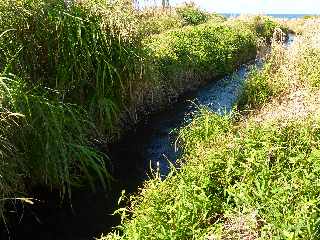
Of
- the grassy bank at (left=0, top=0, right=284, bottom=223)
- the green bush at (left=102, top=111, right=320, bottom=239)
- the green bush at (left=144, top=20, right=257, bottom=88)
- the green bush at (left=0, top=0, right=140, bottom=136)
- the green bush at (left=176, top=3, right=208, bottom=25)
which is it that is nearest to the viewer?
the green bush at (left=102, top=111, right=320, bottom=239)

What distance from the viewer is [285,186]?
6.54 m

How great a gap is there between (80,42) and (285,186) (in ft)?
19.4

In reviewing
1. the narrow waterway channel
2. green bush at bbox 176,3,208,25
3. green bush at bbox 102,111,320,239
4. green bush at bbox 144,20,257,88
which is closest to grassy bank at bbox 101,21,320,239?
green bush at bbox 102,111,320,239

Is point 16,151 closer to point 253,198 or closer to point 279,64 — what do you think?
point 253,198

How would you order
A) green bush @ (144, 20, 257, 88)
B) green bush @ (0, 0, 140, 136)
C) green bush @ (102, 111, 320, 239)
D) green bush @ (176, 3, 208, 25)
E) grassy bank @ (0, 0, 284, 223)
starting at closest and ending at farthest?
green bush @ (102, 111, 320, 239)
grassy bank @ (0, 0, 284, 223)
green bush @ (0, 0, 140, 136)
green bush @ (144, 20, 257, 88)
green bush @ (176, 3, 208, 25)

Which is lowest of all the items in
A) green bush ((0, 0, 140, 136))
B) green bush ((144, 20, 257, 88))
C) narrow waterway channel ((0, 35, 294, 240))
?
narrow waterway channel ((0, 35, 294, 240))

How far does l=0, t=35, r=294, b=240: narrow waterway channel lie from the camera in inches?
338

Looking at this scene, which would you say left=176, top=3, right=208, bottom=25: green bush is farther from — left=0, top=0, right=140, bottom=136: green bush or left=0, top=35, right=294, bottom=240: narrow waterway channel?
left=0, top=0, right=140, bottom=136: green bush

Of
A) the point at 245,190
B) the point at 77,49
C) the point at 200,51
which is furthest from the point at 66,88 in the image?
the point at 200,51

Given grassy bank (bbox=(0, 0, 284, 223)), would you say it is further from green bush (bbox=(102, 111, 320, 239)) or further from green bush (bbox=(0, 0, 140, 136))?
green bush (bbox=(102, 111, 320, 239))

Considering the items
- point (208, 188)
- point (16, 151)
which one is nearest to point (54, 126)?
point (16, 151)

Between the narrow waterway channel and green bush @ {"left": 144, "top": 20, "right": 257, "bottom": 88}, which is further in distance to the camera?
green bush @ {"left": 144, "top": 20, "right": 257, "bottom": 88}

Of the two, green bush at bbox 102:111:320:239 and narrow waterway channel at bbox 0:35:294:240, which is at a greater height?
green bush at bbox 102:111:320:239

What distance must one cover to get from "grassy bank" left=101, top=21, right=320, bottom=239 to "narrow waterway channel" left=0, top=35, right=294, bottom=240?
94 centimetres
